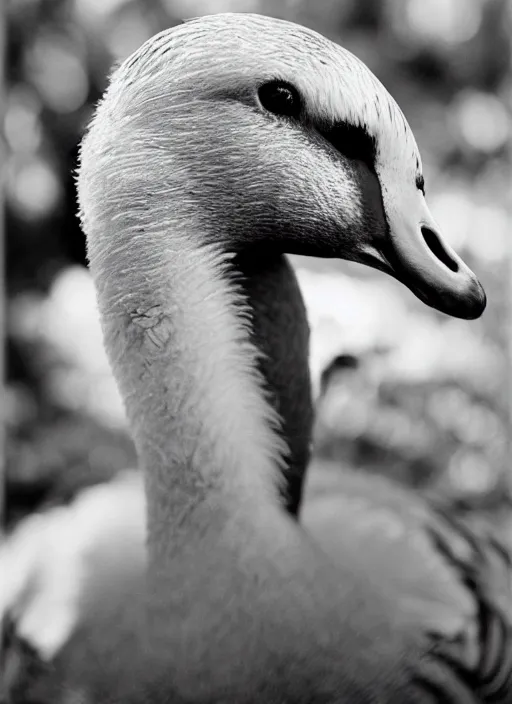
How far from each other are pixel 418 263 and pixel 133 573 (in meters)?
0.41

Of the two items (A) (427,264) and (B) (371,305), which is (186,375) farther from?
(B) (371,305)

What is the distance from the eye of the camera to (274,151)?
61 centimetres

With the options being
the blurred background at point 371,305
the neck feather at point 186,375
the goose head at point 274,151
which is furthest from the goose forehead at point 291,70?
the blurred background at point 371,305

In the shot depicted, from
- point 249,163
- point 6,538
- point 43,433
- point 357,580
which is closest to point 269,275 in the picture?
point 249,163

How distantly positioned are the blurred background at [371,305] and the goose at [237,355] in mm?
401

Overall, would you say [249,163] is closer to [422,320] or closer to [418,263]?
[418,263]

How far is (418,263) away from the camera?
0.59 metres

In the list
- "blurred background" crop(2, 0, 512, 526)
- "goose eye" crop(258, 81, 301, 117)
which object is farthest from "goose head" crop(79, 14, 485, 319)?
"blurred background" crop(2, 0, 512, 526)

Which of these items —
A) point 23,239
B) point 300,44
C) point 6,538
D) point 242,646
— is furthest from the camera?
point 23,239

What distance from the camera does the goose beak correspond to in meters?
0.60

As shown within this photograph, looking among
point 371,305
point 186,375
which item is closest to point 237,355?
point 186,375

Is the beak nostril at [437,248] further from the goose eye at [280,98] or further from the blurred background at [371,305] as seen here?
the blurred background at [371,305]

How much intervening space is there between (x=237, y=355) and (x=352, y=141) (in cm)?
19

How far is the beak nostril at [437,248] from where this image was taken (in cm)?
61
